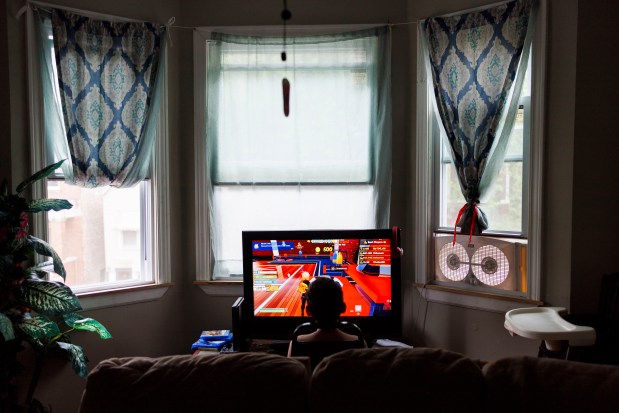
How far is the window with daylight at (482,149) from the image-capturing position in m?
2.71

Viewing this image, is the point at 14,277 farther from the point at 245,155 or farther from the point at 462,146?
the point at 462,146

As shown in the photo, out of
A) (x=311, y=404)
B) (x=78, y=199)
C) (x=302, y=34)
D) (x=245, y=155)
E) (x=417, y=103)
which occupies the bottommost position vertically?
(x=311, y=404)

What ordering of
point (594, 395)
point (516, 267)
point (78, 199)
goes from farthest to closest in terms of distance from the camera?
point (78, 199), point (516, 267), point (594, 395)

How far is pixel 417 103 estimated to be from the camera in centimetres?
318

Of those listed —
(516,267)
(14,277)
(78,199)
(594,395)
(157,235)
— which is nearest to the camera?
(594,395)

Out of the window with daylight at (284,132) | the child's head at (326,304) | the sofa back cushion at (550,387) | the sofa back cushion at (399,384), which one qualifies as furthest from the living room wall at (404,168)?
the sofa back cushion at (399,384)

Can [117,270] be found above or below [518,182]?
below

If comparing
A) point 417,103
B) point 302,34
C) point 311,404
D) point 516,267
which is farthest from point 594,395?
point 302,34

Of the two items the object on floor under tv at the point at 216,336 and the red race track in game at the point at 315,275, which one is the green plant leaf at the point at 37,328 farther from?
the red race track in game at the point at 315,275

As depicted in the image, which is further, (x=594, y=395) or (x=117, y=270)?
(x=117, y=270)

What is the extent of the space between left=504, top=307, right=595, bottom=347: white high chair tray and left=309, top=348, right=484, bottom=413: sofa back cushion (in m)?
1.02

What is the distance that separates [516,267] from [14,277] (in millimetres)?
2553

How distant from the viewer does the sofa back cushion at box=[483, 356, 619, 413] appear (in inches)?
45.8

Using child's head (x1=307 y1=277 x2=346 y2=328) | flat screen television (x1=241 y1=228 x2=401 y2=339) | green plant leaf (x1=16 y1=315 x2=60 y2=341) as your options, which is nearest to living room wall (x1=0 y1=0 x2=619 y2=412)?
flat screen television (x1=241 y1=228 x2=401 y2=339)
